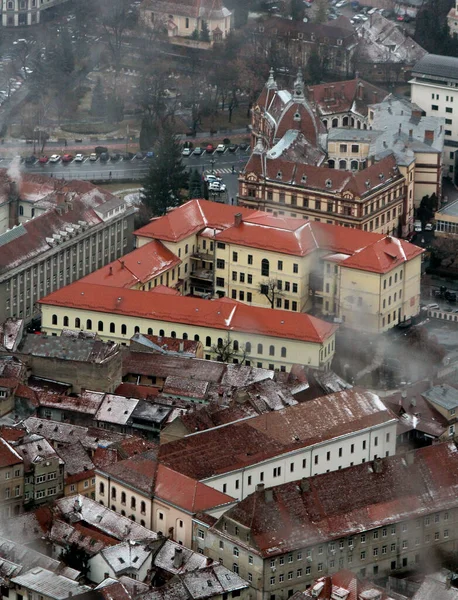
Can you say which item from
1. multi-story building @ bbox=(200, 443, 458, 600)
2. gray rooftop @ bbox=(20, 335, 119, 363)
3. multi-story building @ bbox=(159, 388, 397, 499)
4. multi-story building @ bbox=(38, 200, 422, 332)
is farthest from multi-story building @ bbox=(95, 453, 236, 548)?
multi-story building @ bbox=(38, 200, 422, 332)

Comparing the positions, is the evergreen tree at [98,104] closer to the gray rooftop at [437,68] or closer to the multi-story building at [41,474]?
the gray rooftop at [437,68]

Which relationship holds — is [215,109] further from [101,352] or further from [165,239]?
[101,352]

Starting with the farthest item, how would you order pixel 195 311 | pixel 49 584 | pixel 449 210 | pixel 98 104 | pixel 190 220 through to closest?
1. pixel 98 104
2. pixel 449 210
3. pixel 190 220
4. pixel 195 311
5. pixel 49 584

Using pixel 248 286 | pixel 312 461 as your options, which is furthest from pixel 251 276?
pixel 312 461

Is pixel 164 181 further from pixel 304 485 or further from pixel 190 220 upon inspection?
pixel 304 485

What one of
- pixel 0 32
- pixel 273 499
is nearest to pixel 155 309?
pixel 273 499

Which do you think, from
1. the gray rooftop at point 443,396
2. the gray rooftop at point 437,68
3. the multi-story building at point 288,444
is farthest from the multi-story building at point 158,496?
the gray rooftop at point 437,68
